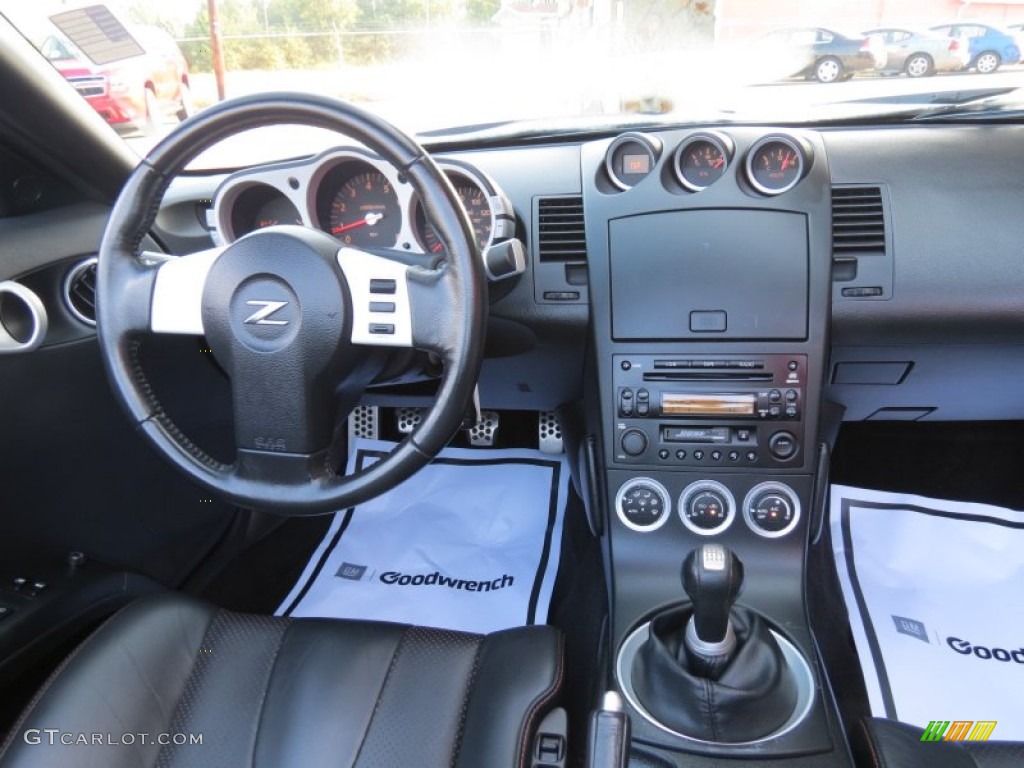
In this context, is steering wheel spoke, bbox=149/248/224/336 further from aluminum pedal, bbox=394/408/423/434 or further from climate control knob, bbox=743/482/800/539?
aluminum pedal, bbox=394/408/423/434

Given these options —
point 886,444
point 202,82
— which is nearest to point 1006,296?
point 886,444

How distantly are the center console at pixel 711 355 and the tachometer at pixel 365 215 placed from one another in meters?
0.36

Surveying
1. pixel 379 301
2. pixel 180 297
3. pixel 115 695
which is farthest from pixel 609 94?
pixel 115 695

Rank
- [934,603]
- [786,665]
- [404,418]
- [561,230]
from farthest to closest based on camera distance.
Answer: [404,418] < [934,603] < [561,230] < [786,665]

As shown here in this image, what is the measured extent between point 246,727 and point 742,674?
664 mm

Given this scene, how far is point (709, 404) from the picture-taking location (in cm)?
134

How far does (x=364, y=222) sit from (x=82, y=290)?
20.4 inches

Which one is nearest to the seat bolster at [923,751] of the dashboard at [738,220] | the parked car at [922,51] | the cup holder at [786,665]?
the cup holder at [786,665]

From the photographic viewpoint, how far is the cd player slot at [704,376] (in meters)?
1.33

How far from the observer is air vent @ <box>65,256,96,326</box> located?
136 cm

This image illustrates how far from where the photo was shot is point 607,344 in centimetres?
138

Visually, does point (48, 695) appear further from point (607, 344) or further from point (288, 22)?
point (288, 22)

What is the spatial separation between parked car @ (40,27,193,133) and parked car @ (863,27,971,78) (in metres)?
1.37

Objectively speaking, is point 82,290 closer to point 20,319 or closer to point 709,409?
point 20,319
